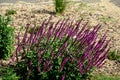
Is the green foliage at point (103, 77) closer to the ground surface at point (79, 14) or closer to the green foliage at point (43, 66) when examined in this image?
the green foliage at point (43, 66)

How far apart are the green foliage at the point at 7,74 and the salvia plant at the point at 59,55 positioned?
0.62 ft

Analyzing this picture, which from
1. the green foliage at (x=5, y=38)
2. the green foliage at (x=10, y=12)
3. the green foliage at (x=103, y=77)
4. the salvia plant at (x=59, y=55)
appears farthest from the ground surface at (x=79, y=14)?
the salvia plant at (x=59, y=55)

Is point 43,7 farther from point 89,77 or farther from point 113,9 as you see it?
point 89,77

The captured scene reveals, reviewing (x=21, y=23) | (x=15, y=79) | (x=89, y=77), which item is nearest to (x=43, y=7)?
(x=21, y=23)

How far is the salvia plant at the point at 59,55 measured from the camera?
Answer: 222 inches

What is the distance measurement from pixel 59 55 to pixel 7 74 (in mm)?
890

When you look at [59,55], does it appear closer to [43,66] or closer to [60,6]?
[43,66]

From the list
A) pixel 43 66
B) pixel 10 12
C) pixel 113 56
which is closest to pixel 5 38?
pixel 43 66

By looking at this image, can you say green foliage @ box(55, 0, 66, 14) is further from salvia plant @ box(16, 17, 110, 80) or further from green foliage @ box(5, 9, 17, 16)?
salvia plant @ box(16, 17, 110, 80)

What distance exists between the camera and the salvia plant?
5.64 m

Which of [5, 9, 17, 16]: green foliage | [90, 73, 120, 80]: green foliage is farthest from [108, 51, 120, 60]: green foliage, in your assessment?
[5, 9, 17, 16]: green foliage

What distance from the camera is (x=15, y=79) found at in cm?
558

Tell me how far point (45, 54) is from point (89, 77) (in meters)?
1.12

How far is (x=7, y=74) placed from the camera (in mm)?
5734
